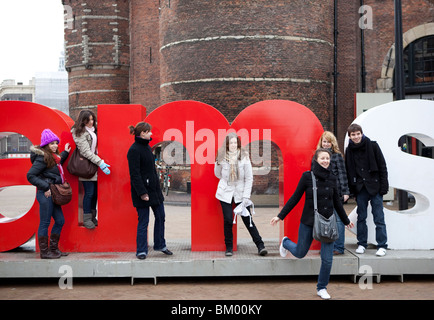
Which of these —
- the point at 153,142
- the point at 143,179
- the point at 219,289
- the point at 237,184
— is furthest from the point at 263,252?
the point at 153,142

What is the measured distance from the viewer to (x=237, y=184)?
6688mm

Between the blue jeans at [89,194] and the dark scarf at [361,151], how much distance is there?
3551 mm

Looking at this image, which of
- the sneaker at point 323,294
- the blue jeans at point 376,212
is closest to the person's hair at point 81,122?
the sneaker at point 323,294

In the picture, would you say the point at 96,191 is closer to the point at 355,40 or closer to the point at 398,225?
the point at 398,225

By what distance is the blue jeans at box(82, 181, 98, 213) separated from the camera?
698 centimetres

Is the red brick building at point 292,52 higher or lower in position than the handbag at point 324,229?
higher

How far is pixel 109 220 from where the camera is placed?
7.02m

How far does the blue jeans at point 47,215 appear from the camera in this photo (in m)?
6.37

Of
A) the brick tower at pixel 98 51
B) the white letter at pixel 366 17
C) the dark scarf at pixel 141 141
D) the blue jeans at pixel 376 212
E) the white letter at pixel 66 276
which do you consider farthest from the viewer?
the brick tower at pixel 98 51

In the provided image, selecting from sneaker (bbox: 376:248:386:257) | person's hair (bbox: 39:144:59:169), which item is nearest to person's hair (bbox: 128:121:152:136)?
person's hair (bbox: 39:144:59:169)

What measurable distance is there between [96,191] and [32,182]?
105 centimetres

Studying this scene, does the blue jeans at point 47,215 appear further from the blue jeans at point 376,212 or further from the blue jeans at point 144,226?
the blue jeans at point 376,212

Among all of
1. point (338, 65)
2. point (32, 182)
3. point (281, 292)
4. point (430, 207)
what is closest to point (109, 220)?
A: point (32, 182)

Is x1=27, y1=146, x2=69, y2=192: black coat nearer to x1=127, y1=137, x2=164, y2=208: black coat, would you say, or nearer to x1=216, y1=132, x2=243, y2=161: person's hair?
x1=127, y1=137, x2=164, y2=208: black coat
